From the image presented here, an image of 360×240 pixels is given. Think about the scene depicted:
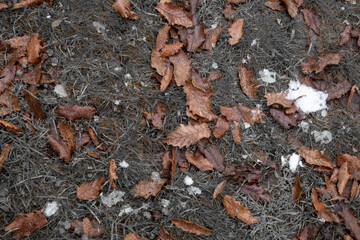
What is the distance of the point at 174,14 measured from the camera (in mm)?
2262

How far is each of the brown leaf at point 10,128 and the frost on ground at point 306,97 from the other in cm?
211

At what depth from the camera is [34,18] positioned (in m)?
2.17

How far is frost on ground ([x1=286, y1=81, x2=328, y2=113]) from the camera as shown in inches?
90.4

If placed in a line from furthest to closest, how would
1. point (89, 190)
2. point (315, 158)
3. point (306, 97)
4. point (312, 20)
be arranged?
point (312, 20) → point (306, 97) → point (315, 158) → point (89, 190)

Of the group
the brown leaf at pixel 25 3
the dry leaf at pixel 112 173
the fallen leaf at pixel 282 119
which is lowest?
the dry leaf at pixel 112 173

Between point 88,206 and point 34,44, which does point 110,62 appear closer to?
point 34,44

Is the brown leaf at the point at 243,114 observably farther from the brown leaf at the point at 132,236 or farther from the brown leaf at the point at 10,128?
the brown leaf at the point at 10,128

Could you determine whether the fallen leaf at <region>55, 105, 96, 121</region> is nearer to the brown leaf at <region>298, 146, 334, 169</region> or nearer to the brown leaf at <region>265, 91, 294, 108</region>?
the brown leaf at <region>265, 91, 294, 108</region>

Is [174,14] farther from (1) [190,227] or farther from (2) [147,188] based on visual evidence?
(1) [190,227]

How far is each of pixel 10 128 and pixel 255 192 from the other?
1859mm

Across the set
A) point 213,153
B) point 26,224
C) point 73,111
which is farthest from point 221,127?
point 26,224

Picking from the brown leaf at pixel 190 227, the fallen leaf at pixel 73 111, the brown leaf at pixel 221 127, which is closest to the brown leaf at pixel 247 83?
the brown leaf at pixel 221 127

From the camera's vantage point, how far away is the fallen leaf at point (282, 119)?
223 cm

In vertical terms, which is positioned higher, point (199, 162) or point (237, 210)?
point (199, 162)
